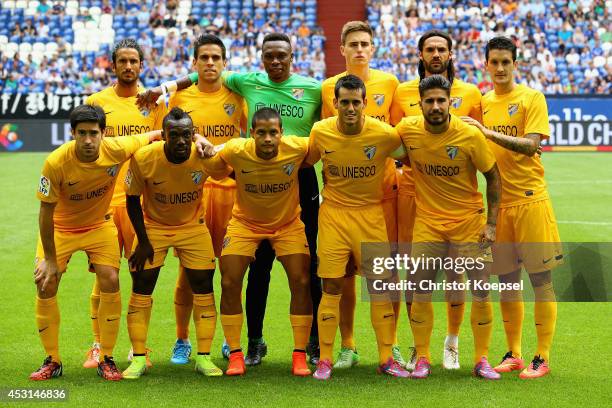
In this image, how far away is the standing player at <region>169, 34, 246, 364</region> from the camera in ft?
25.1

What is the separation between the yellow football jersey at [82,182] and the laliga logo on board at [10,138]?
60.5 feet

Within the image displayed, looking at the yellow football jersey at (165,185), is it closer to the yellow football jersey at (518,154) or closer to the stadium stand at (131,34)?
the yellow football jersey at (518,154)

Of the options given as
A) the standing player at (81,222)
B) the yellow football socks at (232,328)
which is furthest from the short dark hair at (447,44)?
the yellow football socks at (232,328)

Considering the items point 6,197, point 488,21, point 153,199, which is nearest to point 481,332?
point 153,199

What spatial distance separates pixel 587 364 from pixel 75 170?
4.14 metres

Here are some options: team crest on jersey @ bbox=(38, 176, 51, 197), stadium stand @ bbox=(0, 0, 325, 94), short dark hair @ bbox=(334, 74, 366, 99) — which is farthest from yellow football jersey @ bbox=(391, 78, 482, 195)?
stadium stand @ bbox=(0, 0, 325, 94)

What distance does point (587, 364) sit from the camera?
7.34 meters

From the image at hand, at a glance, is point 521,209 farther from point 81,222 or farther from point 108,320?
point 81,222

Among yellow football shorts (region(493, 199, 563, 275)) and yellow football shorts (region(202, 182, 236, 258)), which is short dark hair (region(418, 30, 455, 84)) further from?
yellow football shorts (region(202, 182, 236, 258))

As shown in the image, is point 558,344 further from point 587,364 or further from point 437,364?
point 437,364

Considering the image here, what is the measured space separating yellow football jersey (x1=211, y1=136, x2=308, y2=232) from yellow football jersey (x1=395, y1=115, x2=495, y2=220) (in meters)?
0.82

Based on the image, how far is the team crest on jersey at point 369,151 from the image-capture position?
687cm

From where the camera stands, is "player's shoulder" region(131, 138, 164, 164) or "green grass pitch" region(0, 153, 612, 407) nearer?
"green grass pitch" region(0, 153, 612, 407)

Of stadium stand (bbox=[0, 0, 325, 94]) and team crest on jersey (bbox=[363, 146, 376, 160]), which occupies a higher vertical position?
team crest on jersey (bbox=[363, 146, 376, 160])
